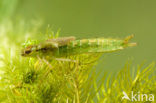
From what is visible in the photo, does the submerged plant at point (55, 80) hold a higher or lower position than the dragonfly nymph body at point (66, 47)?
lower

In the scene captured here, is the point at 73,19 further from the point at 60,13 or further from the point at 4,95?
the point at 4,95

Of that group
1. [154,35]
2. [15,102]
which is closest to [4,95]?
[15,102]

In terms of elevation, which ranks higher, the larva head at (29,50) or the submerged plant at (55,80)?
the larva head at (29,50)

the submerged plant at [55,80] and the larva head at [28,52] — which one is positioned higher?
the larva head at [28,52]

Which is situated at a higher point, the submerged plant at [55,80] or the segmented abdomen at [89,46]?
the segmented abdomen at [89,46]

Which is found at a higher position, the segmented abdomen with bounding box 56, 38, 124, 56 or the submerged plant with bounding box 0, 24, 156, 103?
the segmented abdomen with bounding box 56, 38, 124, 56

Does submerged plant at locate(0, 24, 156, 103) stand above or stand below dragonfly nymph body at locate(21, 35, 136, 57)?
below

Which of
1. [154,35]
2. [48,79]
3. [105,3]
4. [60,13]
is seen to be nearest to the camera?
[48,79]

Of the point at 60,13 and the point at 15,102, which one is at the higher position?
the point at 60,13
